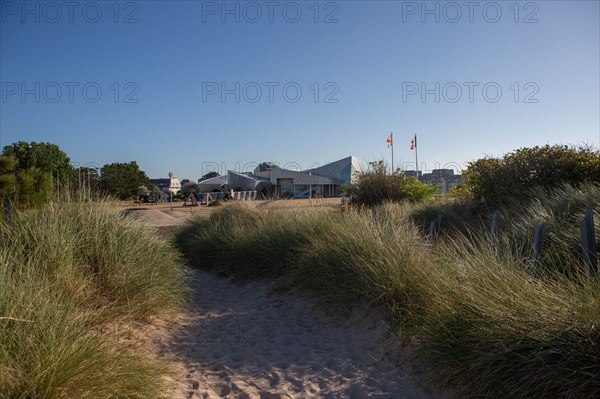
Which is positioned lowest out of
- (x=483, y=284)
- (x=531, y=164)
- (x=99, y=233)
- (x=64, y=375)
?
(x=64, y=375)

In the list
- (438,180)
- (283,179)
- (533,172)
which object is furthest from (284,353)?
(283,179)

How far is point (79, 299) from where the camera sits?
460 cm

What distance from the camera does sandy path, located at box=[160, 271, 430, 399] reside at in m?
3.94

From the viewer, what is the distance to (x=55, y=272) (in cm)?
449

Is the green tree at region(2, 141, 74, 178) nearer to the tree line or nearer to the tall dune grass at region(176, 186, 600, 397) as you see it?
the tree line

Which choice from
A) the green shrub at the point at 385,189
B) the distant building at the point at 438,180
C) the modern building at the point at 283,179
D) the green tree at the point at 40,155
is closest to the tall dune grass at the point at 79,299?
the green shrub at the point at 385,189

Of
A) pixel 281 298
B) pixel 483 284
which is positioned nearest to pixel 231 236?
pixel 281 298

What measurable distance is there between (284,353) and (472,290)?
222 cm

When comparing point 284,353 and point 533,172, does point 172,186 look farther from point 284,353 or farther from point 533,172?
point 284,353

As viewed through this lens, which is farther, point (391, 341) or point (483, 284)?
point (391, 341)

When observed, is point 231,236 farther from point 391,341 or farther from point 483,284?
point 483,284

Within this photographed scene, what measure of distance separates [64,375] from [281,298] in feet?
15.1

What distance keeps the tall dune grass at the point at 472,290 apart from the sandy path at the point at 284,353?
12.4 inches

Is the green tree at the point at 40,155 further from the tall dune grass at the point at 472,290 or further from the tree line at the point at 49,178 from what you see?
the tall dune grass at the point at 472,290
